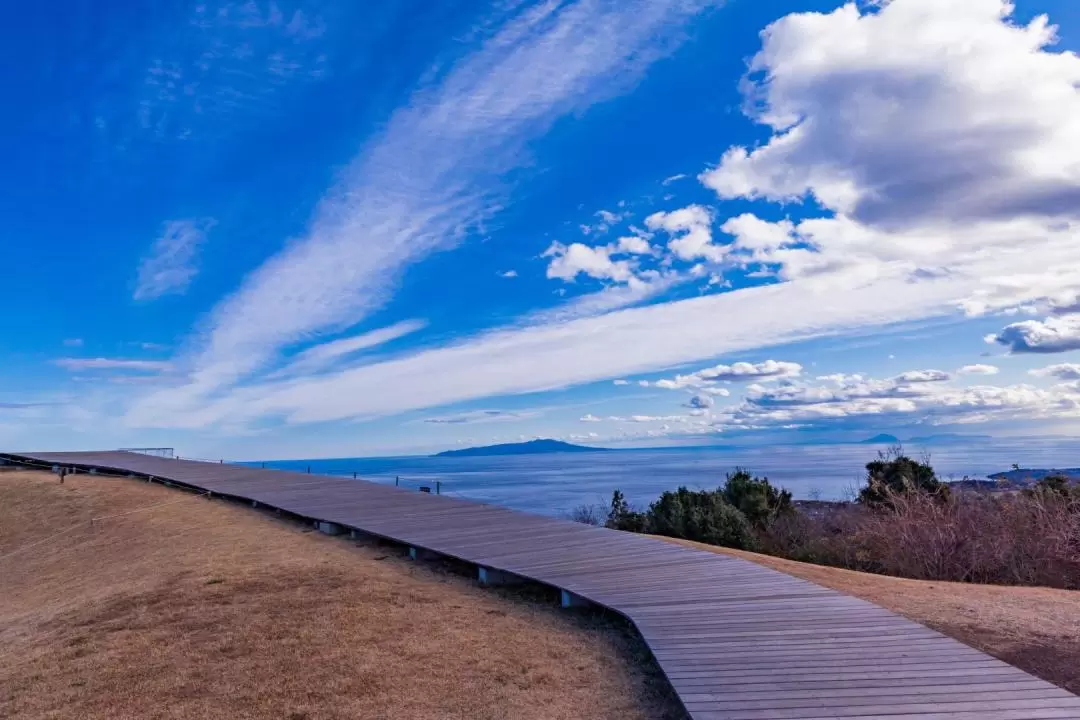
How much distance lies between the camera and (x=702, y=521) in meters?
14.0

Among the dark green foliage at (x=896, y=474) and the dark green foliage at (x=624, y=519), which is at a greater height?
the dark green foliage at (x=896, y=474)

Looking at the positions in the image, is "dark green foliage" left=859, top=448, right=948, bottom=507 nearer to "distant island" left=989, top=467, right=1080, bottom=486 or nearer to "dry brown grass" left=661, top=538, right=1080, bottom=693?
"distant island" left=989, top=467, right=1080, bottom=486

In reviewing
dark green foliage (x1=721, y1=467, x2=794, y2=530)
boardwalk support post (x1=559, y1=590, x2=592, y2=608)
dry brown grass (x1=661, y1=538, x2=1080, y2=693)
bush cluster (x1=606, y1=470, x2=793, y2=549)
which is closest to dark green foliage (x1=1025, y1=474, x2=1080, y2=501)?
dry brown grass (x1=661, y1=538, x2=1080, y2=693)

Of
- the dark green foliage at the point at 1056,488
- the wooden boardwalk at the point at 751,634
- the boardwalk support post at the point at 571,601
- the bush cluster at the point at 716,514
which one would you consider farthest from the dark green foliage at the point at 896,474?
the boardwalk support post at the point at 571,601

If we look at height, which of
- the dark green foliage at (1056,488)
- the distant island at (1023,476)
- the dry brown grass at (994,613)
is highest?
the distant island at (1023,476)

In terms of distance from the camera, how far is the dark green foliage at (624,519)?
15.9 metres

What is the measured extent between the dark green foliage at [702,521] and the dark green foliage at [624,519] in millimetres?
279

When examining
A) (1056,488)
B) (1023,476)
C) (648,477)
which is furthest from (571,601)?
(648,477)

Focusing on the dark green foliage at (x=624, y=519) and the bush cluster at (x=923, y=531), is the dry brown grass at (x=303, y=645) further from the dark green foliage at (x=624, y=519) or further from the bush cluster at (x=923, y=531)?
the dark green foliage at (x=624, y=519)

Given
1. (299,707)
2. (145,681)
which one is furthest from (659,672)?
(145,681)

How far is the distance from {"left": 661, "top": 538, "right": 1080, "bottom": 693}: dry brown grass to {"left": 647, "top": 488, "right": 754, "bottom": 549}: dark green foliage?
5.36 metres

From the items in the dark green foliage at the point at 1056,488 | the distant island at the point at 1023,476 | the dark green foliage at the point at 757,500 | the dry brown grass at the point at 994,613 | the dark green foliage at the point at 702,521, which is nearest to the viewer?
the dry brown grass at the point at 994,613

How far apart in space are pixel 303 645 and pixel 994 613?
590 centimetres

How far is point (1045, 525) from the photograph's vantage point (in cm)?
948
